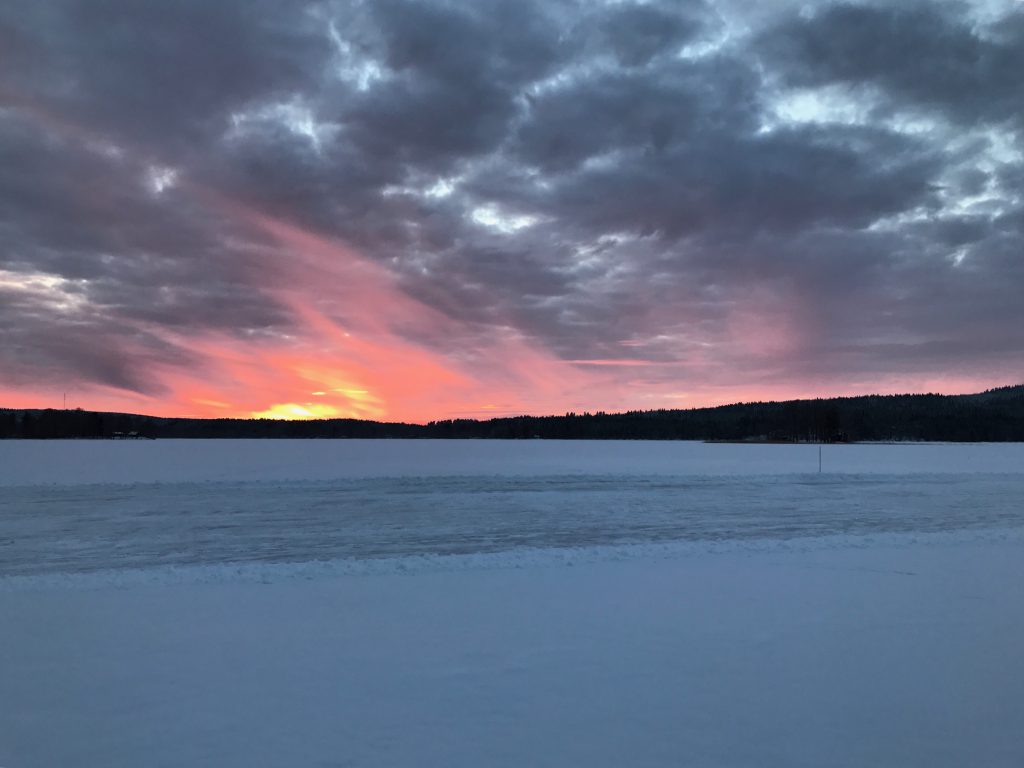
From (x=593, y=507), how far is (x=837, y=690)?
39.5ft

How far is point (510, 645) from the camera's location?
19.1 ft

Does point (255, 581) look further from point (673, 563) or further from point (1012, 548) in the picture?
point (1012, 548)

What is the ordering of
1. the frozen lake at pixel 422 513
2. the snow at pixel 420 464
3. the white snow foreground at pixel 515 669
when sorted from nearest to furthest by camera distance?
the white snow foreground at pixel 515 669 → the frozen lake at pixel 422 513 → the snow at pixel 420 464

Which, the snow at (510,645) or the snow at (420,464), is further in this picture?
the snow at (420,464)

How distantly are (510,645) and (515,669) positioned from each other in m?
0.61

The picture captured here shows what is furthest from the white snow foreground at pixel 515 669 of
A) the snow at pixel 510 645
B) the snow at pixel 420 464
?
the snow at pixel 420 464

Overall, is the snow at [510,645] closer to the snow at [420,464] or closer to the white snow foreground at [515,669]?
the white snow foreground at [515,669]

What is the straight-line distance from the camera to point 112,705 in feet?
14.9

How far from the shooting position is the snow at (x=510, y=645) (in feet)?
13.3

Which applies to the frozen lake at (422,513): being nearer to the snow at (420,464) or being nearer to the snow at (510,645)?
the snow at (510,645)

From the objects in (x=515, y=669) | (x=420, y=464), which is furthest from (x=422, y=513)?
(x=420, y=464)

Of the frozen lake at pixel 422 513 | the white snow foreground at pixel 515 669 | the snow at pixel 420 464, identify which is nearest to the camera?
the white snow foreground at pixel 515 669

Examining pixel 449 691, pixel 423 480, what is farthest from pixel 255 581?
pixel 423 480

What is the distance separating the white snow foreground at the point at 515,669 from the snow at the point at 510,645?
0.9 inches
